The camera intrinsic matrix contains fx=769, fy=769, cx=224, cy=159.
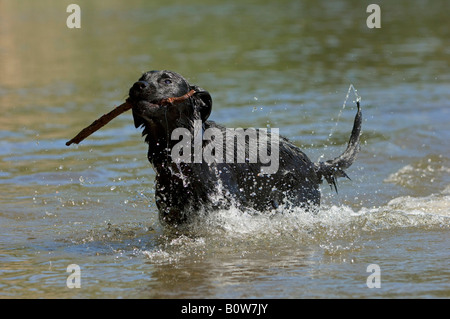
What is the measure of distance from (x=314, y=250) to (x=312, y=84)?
8.17 metres

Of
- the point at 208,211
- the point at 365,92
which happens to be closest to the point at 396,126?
the point at 365,92

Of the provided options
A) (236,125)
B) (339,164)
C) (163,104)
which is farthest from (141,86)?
(236,125)

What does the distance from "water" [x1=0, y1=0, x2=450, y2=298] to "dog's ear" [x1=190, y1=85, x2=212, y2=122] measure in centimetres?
84

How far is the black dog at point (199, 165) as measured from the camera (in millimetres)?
6020

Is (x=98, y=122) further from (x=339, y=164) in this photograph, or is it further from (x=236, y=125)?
(x=236, y=125)

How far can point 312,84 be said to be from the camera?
13828mm

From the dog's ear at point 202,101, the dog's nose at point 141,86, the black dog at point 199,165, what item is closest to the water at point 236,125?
the black dog at point 199,165

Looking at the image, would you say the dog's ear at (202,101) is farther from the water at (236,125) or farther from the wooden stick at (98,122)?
the water at (236,125)

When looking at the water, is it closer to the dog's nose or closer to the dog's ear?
the dog's ear

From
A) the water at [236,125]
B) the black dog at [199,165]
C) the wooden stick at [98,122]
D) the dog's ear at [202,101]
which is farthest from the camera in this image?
the dog's ear at [202,101]

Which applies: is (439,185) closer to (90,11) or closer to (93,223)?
(93,223)

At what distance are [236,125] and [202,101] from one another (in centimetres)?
449

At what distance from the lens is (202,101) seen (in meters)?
6.31

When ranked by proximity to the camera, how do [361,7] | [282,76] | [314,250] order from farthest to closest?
1. [361,7]
2. [282,76]
3. [314,250]
